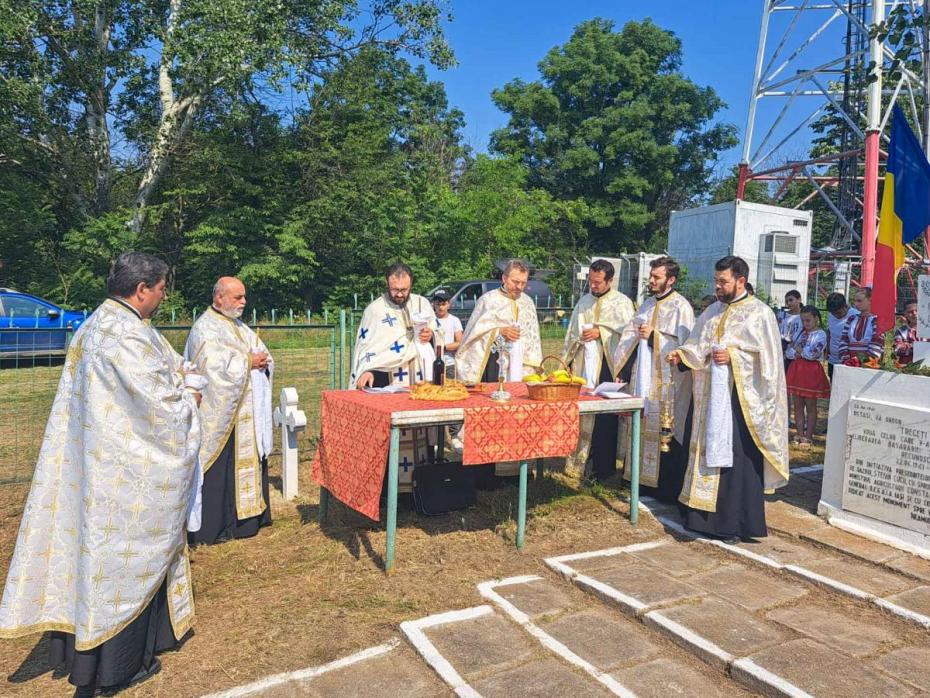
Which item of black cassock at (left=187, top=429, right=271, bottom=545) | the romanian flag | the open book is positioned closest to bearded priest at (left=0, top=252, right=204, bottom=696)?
black cassock at (left=187, top=429, right=271, bottom=545)

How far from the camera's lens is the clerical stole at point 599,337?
281 inches

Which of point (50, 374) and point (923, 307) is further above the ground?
point (923, 307)

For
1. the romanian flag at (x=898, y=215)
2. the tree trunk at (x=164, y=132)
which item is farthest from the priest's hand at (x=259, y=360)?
the tree trunk at (x=164, y=132)

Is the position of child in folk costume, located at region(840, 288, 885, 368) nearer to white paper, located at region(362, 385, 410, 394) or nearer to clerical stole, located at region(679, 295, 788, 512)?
clerical stole, located at region(679, 295, 788, 512)

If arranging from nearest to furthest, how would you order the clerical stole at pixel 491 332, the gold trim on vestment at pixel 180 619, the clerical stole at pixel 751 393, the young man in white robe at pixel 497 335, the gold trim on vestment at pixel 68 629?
the gold trim on vestment at pixel 68 629
the gold trim on vestment at pixel 180 619
the clerical stole at pixel 751 393
the young man in white robe at pixel 497 335
the clerical stole at pixel 491 332

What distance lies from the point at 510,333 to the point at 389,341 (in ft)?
3.81

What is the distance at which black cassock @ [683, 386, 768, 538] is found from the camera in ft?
18.0

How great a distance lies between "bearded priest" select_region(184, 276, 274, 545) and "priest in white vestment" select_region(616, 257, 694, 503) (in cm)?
335

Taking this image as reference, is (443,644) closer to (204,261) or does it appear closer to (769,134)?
(769,134)

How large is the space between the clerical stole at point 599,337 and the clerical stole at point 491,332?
46 cm

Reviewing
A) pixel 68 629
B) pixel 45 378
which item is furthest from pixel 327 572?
pixel 45 378

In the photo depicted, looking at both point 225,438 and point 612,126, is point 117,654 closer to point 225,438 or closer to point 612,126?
point 225,438

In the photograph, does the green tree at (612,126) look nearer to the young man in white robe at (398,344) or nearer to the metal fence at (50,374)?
the metal fence at (50,374)

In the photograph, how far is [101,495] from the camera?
341 cm
